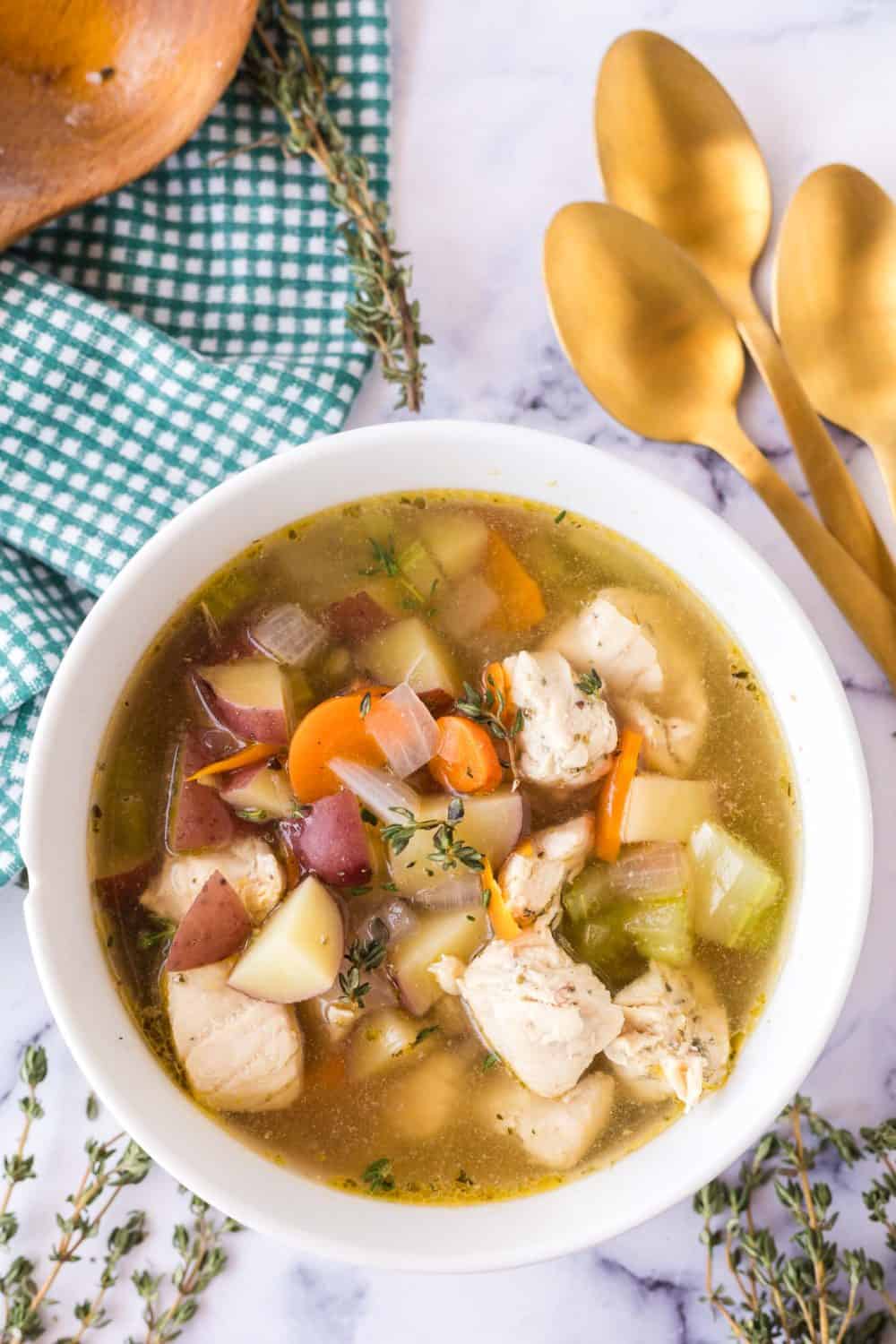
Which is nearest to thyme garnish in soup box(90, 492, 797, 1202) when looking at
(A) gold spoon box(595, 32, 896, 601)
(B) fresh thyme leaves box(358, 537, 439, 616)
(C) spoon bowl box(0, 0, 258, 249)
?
(B) fresh thyme leaves box(358, 537, 439, 616)

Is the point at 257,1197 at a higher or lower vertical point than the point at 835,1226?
higher

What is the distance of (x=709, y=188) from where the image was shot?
1.87 meters

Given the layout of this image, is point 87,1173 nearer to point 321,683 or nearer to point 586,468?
point 321,683

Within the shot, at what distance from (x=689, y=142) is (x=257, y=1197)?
5.29ft

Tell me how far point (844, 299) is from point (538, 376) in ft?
1.55

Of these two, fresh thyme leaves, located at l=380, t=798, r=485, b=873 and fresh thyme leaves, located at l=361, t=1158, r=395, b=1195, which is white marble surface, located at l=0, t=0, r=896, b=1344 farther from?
fresh thyme leaves, located at l=380, t=798, r=485, b=873

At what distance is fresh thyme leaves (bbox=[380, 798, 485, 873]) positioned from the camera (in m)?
1.55

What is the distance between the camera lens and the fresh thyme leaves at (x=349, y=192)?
1778mm

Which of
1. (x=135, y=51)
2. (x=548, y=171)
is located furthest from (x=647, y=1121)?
(x=135, y=51)

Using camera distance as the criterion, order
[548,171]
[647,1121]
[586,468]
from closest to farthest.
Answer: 1. [586,468]
2. [647,1121]
3. [548,171]

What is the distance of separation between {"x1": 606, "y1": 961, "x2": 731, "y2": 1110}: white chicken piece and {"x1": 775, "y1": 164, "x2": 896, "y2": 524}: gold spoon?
804 millimetres

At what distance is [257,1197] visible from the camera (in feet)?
5.15

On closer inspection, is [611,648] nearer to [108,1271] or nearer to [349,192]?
[349,192]

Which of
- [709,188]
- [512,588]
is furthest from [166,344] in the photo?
[709,188]
